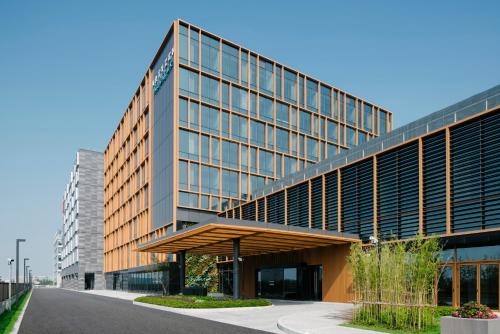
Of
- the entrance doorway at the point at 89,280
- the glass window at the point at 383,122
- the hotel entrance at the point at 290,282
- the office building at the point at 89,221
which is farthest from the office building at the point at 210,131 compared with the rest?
the entrance doorway at the point at 89,280

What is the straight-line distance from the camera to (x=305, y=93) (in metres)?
72.4

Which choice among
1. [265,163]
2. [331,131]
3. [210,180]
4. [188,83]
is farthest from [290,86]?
[210,180]

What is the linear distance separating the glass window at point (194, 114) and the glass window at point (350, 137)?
28.4 m

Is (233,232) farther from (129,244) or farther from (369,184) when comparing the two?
(129,244)

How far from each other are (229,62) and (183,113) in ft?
33.0

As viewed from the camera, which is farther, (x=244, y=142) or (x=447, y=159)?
(x=244, y=142)

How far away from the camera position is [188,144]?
58375mm

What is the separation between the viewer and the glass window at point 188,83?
58.2 m

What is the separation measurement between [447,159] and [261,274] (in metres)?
24.7

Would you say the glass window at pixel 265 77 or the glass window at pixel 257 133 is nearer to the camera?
the glass window at pixel 257 133

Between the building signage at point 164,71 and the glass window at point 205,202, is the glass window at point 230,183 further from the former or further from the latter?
the building signage at point 164,71

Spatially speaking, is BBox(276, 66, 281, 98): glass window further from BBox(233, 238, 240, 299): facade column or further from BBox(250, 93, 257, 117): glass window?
BBox(233, 238, 240, 299): facade column

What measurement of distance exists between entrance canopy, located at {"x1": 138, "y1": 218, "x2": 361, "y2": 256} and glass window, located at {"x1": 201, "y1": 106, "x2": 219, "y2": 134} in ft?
64.3

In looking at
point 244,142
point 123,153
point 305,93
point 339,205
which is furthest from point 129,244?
point 339,205
